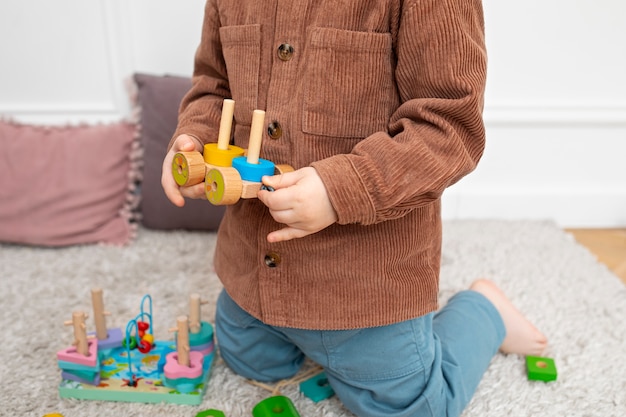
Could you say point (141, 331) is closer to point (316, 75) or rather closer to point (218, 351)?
point (218, 351)

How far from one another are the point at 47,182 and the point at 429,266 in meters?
0.88

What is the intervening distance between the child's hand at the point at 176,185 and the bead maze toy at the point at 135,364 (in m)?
0.18

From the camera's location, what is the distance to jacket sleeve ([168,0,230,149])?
0.74 m

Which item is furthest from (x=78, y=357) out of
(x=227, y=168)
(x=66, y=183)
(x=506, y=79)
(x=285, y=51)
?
(x=506, y=79)

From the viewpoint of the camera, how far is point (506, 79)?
4.48ft

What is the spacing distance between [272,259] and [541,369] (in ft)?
1.46

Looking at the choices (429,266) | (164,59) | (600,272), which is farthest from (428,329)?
Answer: (164,59)

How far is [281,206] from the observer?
1.77 ft

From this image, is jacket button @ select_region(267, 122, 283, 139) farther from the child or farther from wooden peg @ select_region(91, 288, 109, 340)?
wooden peg @ select_region(91, 288, 109, 340)

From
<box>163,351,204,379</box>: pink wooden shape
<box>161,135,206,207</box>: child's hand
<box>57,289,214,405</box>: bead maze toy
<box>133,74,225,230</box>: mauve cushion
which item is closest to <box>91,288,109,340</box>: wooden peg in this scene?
<box>57,289,214,405</box>: bead maze toy

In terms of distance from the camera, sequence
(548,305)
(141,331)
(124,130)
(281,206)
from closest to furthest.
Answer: (281,206), (141,331), (548,305), (124,130)

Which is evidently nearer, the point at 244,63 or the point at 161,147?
the point at 244,63

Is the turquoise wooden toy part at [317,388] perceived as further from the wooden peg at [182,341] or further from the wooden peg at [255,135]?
the wooden peg at [255,135]

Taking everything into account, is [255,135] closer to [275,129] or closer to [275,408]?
[275,129]
